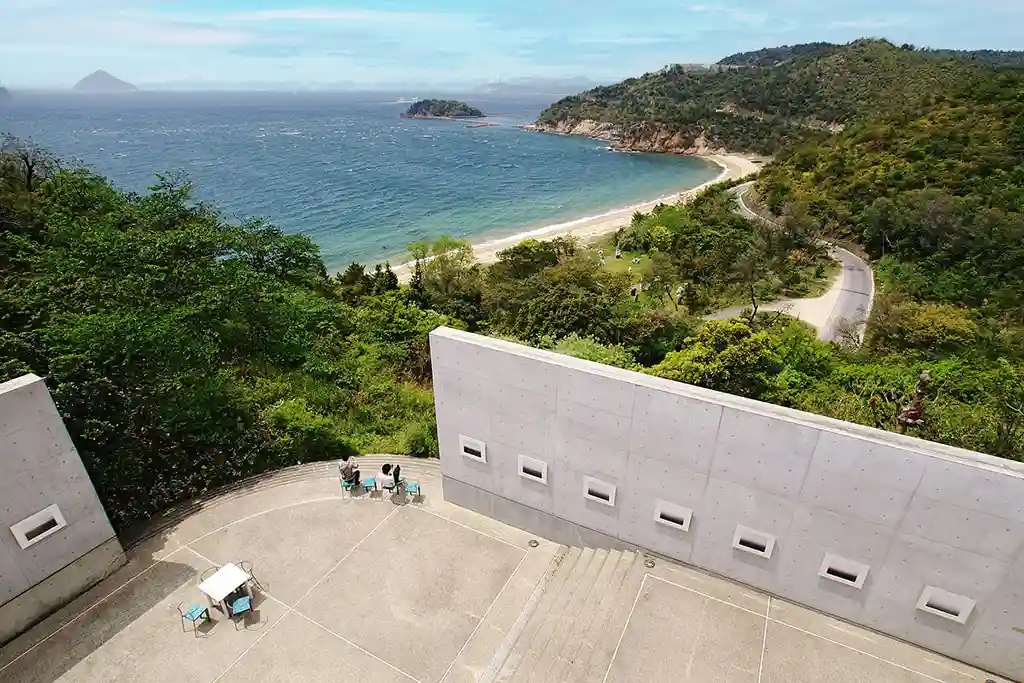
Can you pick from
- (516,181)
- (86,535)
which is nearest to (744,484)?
(86,535)

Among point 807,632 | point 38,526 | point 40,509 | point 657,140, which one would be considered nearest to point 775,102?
point 657,140

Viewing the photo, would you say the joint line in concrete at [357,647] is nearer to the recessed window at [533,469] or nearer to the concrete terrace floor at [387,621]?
the concrete terrace floor at [387,621]

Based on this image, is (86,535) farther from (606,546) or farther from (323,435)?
(606,546)

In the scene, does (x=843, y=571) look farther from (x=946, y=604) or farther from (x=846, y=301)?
(x=846, y=301)

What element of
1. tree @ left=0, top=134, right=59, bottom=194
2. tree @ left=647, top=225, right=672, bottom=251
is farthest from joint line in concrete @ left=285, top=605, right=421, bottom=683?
tree @ left=647, top=225, right=672, bottom=251

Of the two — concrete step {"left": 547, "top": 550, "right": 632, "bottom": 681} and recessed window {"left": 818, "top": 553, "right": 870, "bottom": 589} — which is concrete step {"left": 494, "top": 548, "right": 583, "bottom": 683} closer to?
concrete step {"left": 547, "top": 550, "right": 632, "bottom": 681}

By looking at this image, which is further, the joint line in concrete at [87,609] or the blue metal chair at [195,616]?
the blue metal chair at [195,616]

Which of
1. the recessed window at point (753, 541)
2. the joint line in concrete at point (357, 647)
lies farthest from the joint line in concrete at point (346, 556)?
the recessed window at point (753, 541)
